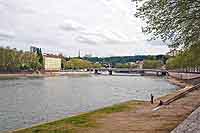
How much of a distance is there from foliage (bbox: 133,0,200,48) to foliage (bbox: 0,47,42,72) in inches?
4918

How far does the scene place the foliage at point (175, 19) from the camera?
846 inches

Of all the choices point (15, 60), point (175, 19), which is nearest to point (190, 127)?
point (175, 19)

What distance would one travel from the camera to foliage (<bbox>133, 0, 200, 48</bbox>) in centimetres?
2150

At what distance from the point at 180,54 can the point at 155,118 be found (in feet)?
17.9

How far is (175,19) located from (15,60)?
445 ft

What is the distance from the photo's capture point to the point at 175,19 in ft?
73.4

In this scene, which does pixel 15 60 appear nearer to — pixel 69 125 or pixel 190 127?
pixel 69 125

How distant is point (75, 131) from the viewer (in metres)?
20.5

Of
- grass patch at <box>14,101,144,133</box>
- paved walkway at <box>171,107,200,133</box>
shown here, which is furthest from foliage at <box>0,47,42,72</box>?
paved walkway at <box>171,107,200,133</box>

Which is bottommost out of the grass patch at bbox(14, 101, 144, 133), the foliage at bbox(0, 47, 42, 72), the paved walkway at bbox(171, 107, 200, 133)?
the grass patch at bbox(14, 101, 144, 133)

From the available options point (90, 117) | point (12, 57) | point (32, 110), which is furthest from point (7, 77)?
point (90, 117)

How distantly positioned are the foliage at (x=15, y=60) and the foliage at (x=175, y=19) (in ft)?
410

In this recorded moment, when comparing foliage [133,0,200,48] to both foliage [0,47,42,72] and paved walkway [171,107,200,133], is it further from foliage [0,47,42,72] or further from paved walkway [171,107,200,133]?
foliage [0,47,42,72]

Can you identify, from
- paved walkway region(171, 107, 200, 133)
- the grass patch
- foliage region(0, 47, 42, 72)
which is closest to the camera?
paved walkway region(171, 107, 200, 133)
